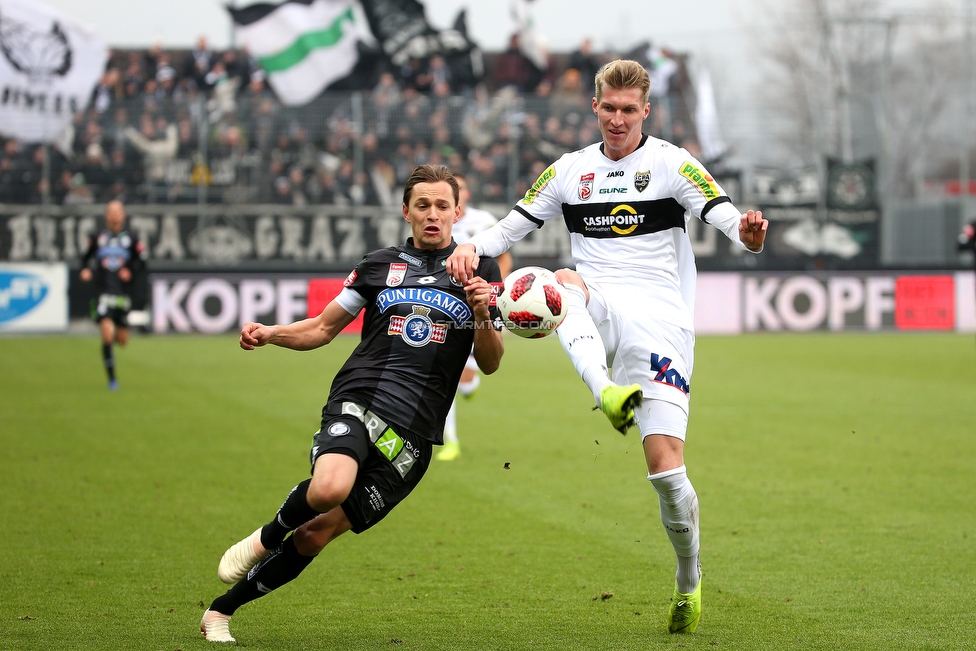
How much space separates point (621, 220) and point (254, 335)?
1698mm

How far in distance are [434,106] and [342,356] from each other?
21.9 ft

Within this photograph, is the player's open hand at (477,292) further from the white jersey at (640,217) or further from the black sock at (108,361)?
the black sock at (108,361)

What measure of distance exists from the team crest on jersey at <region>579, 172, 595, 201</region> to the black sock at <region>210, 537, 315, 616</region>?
199 centimetres

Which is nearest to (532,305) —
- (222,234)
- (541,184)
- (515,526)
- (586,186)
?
(586,186)

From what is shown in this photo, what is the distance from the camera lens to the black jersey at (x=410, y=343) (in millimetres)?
4922

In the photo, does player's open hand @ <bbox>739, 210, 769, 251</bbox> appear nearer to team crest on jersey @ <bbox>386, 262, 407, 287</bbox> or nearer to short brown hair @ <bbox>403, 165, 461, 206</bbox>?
short brown hair @ <bbox>403, 165, 461, 206</bbox>

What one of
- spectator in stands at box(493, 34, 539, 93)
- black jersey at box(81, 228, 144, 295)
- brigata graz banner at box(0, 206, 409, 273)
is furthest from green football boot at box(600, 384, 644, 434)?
spectator in stands at box(493, 34, 539, 93)

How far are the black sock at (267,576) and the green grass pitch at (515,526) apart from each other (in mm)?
182

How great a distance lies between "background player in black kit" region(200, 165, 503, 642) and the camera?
4.76 m

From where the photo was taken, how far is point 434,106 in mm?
23672

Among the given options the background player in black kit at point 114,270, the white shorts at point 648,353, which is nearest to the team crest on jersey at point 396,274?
the white shorts at point 648,353

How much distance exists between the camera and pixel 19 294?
72.9 feet

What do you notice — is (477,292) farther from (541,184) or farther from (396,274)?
(541,184)

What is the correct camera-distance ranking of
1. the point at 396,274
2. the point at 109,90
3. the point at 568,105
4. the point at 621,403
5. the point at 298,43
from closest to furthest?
the point at 621,403, the point at 396,274, the point at 568,105, the point at 109,90, the point at 298,43
